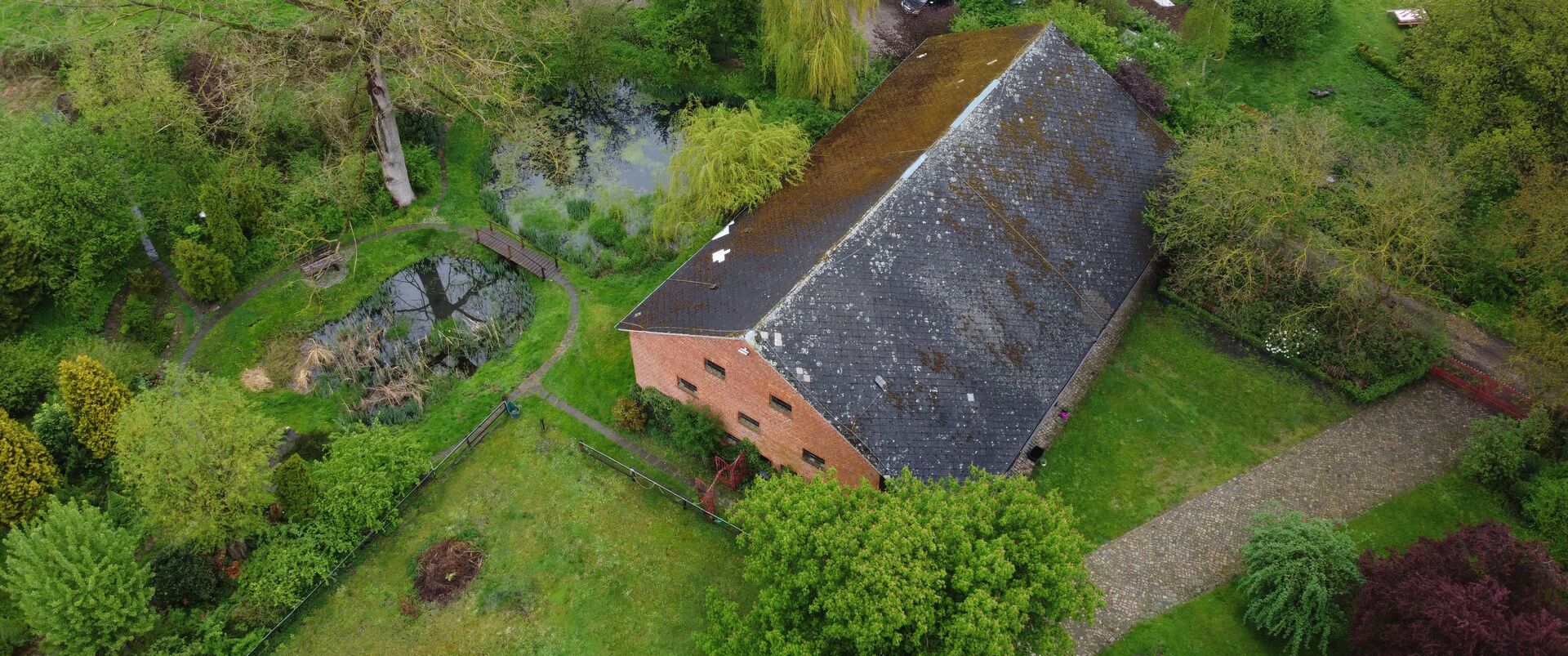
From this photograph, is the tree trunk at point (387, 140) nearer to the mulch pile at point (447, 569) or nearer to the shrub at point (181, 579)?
the shrub at point (181, 579)

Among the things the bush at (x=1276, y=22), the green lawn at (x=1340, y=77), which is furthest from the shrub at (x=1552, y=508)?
the bush at (x=1276, y=22)

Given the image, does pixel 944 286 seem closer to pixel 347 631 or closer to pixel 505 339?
pixel 505 339

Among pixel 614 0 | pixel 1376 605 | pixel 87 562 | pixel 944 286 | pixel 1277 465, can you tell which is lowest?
pixel 1277 465

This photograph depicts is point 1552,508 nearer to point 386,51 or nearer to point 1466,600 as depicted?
point 1466,600

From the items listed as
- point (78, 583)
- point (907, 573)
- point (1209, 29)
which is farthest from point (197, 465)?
point (1209, 29)

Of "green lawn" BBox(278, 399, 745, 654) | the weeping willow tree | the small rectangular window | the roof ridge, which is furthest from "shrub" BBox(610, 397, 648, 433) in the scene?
the weeping willow tree

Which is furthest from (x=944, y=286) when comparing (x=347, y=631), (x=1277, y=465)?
(x=347, y=631)
